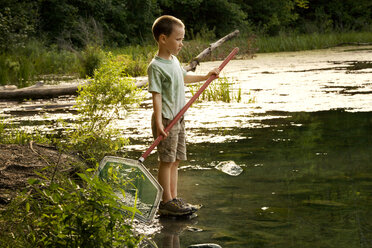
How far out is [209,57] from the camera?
20.0m

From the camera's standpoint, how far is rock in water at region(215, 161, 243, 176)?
4.91 metres

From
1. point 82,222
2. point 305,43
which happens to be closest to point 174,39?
point 82,222

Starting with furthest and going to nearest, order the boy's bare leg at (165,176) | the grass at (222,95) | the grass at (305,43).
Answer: the grass at (305,43), the grass at (222,95), the boy's bare leg at (165,176)

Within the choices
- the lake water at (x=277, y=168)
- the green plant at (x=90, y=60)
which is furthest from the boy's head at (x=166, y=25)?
the green plant at (x=90, y=60)

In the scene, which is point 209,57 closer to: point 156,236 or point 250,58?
point 250,58

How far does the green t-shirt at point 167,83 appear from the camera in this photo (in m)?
3.95

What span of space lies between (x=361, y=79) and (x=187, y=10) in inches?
856

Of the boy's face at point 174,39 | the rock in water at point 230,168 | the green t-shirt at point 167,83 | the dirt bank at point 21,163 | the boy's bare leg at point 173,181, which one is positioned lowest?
the rock in water at point 230,168

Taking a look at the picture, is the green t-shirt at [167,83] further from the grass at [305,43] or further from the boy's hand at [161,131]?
the grass at [305,43]

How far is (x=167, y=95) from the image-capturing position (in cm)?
400

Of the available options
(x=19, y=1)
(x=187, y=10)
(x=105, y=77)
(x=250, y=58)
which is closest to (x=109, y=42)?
(x=19, y=1)

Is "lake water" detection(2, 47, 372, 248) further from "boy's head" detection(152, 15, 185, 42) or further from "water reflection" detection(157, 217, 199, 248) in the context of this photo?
"boy's head" detection(152, 15, 185, 42)

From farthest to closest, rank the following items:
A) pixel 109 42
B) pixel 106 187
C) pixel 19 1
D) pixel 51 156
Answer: pixel 109 42
pixel 19 1
pixel 51 156
pixel 106 187

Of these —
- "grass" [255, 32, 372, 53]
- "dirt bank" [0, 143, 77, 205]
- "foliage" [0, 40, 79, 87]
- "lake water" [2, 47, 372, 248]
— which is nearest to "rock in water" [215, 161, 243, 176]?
"lake water" [2, 47, 372, 248]
